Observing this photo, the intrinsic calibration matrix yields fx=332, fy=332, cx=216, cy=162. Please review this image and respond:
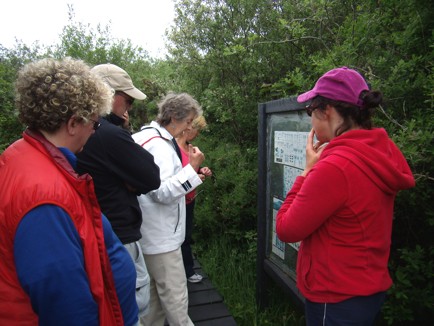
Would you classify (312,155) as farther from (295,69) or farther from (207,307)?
(295,69)

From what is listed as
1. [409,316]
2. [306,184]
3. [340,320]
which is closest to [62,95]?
[306,184]

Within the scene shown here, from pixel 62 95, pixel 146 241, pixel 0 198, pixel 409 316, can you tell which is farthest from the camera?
pixel 146 241

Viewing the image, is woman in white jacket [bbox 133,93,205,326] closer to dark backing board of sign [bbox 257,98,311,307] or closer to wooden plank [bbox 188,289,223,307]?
dark backing board of sign [bbox 257,98,311,307]

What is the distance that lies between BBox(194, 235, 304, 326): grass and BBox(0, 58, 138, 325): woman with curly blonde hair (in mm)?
2111

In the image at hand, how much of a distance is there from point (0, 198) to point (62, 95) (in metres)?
0.46

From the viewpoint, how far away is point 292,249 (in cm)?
260

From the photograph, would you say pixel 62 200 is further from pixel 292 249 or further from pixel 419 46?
pixel 419 46

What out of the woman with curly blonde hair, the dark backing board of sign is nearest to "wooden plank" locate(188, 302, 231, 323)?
the dark backing board of sign

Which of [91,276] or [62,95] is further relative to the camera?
[62,95]

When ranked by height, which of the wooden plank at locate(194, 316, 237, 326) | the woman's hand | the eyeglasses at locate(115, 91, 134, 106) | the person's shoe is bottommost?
the wooden plank at locate(194, 316, 237, 326)

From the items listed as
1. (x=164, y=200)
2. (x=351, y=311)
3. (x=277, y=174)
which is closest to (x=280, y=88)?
(x=277, y=174)

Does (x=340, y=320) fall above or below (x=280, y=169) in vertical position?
below

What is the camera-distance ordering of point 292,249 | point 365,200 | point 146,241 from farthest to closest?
point 292,249 < point 146,241 < point 365,200

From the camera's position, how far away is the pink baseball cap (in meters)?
1.54
